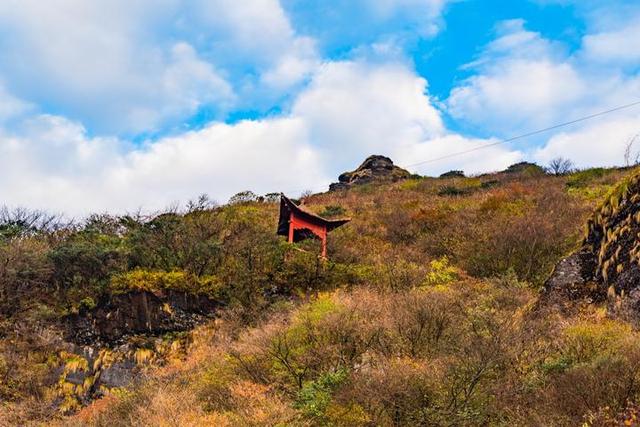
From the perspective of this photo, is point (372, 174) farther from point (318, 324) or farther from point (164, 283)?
point (318, 324)

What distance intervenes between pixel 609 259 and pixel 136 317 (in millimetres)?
14478

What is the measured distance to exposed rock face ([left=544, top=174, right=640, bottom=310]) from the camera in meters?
10.8

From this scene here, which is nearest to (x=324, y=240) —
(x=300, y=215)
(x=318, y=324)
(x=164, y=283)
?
(x=300, y=215)

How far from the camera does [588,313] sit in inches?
449

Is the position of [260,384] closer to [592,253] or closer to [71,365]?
[71,365]

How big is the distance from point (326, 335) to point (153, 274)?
908 cm

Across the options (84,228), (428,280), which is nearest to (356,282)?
(428,280)

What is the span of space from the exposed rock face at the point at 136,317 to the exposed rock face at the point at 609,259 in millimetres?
11665

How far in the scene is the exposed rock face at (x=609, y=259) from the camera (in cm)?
1082

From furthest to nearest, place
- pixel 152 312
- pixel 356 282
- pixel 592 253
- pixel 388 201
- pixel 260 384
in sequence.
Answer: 1. pixel 388 201
2. pixel 356 282
3. pixel 152 312
4. pixel 592 253
5. pixel 260 384

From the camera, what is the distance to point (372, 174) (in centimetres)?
5722

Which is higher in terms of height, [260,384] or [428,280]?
[428,280]

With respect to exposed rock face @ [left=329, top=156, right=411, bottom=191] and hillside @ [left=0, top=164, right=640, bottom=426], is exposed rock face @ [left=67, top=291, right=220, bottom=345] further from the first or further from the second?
exposed rock face @ [left=329, top=156, right=411, bottom=191]

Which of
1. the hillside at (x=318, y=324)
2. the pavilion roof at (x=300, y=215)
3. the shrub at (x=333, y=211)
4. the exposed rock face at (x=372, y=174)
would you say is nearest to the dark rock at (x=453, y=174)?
the exposed rock face at (x=372, y=174)
